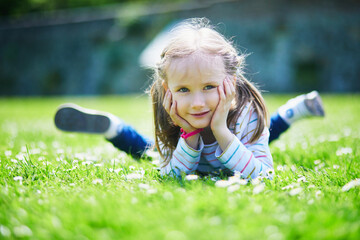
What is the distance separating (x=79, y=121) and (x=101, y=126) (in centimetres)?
22

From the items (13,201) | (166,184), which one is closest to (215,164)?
(166,184)

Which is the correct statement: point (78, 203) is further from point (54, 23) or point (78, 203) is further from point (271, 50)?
point (54, 23)

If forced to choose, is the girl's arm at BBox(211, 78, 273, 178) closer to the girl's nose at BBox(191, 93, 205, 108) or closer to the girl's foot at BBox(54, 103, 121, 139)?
the girl's nose at BBox(191, 93, 205, 108)

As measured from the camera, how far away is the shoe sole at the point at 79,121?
2627 mm

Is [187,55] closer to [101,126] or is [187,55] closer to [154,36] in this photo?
[101,126]

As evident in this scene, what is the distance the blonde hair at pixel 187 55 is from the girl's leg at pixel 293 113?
0.75 metres

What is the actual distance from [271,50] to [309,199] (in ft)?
51.4

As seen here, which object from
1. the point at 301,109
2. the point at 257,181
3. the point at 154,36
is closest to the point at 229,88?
the point at 257,181

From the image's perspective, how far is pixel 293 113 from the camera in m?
3.09

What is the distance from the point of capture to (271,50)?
16.2m

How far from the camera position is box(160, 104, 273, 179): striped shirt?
1.97 m

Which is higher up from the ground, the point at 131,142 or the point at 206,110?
the point at 206,110

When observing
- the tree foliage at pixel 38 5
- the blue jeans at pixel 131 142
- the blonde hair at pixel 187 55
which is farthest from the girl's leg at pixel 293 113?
the tree foliage at pixel 38 5

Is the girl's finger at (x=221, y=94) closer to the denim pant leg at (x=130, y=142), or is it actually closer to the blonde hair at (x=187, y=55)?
the blonde hair at (x=187, y=55)
